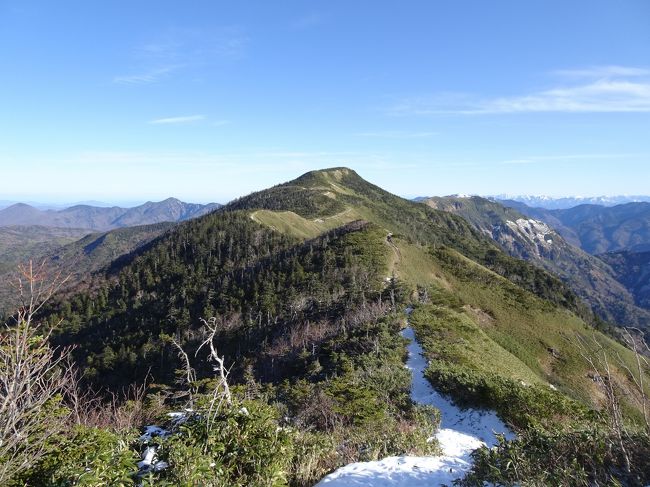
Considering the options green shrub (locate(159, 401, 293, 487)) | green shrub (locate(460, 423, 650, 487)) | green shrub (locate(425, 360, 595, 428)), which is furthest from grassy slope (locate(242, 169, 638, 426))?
green shrub (locate(159, 401, 293, 487))

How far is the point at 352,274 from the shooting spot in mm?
79750

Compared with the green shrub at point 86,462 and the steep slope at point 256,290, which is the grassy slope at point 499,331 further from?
the green shrub at point 86,462

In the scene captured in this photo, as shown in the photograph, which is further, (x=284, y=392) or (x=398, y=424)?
(x=284, y=392)

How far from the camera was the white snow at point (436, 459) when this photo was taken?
1228 cm

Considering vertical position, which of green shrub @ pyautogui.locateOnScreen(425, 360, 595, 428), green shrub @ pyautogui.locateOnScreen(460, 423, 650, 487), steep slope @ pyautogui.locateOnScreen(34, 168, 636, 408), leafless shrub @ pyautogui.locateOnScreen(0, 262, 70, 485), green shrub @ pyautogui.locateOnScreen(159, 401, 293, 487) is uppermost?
leafless shrub @ pyautogui.locateOnScreen(0, 262, 70, 485)

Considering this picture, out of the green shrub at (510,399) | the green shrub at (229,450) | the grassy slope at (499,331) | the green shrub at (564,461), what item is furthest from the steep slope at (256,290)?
the green shrub at (229,450)

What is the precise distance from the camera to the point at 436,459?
1439 cm

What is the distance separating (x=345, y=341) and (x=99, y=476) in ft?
128

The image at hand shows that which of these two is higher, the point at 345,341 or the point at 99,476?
the point at 99,476

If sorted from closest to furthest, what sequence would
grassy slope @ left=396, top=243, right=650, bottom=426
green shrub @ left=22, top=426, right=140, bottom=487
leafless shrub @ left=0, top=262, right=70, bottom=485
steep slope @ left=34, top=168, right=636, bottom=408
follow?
green shrub @ left=22, top=426, right=140, bottom=487
leafless shrub @ left=0, top=262, right=70, bottom=485
grassy slope @ left=396, top=243, right=650, bottom=426
steep slope @ left=34, top=168, right=636, bottom=408

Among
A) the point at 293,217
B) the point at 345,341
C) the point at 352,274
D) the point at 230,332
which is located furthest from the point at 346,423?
the point at 293,217

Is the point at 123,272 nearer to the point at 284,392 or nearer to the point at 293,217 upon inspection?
the point at 293,217

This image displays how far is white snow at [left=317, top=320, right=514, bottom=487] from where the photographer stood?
12281mm

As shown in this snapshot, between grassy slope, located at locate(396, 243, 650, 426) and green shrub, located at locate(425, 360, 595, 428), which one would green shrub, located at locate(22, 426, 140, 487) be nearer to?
green shrub, located at locate(425, 360, 595, 428)
